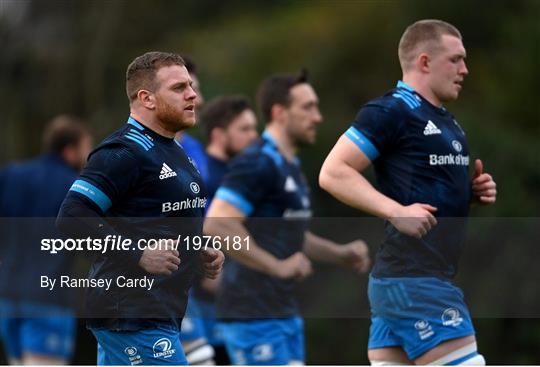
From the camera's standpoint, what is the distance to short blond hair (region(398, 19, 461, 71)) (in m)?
6.17

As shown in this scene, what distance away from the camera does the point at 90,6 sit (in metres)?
19.6

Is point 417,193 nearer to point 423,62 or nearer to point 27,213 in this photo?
point 423,62

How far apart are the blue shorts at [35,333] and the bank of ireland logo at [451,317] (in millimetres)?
4805

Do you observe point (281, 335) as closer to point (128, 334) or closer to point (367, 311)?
point (367, 311)

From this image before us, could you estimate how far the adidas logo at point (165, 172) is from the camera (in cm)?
534

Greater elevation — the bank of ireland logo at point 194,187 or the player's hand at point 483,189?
the player's hand at point 483,189

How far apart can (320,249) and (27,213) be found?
3737 mm

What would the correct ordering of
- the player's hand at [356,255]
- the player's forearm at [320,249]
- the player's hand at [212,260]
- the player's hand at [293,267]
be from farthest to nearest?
the player's hand at [293,267], the player's forearm at [320,249], the player's hand at [356,255], the player's hand at [212,260]

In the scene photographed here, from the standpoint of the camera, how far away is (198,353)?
8.50 metres

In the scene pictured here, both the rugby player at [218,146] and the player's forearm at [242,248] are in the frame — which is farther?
the rugby player at [218,146]

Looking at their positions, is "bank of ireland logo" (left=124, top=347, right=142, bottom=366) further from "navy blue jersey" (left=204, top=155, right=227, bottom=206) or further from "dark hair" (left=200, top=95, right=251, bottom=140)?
"dark hair" (left=200, top=95, right=251, bottom=140)

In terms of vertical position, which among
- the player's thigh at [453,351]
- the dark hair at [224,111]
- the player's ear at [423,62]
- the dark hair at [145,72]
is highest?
the dark hair at [224,111]

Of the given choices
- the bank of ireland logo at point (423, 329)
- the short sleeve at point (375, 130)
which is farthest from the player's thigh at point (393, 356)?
the short sleeve at point (375, 130)

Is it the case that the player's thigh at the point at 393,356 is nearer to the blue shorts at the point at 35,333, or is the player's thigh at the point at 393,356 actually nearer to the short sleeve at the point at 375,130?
the short sleeve at the point at 375,130
